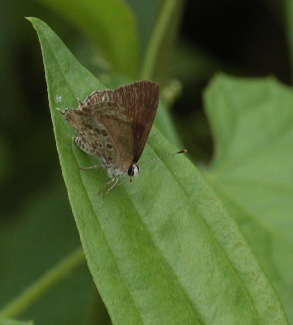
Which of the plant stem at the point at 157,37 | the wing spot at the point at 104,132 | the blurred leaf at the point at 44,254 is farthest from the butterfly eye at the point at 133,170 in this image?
the blurred leaf at the point at 44,254

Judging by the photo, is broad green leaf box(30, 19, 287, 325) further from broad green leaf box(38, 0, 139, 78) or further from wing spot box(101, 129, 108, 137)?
broad green leaf box(38, 0, 139, 78)

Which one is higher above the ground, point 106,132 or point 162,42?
point 106,132

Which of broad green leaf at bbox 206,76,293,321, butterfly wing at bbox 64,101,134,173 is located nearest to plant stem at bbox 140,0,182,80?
broad green leaf at bbox 206,76,293,321

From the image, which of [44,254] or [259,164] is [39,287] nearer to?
[259,164]

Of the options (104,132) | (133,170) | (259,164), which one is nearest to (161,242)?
(133,170)

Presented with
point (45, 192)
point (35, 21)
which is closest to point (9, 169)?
point (45, 192)

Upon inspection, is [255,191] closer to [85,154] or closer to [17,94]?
[85,154]
